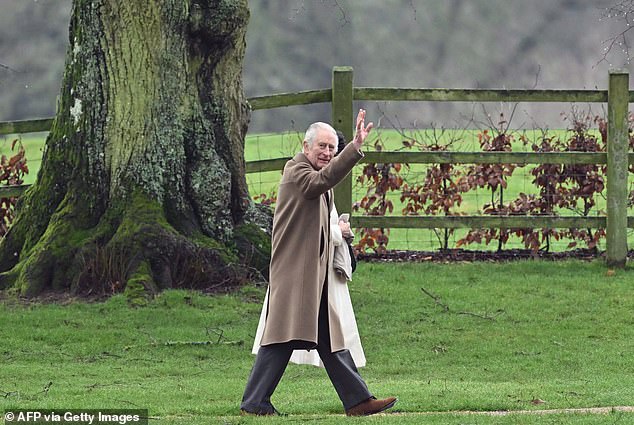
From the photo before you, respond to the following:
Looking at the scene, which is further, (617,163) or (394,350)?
(617,163)

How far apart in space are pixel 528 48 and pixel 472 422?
42542mm

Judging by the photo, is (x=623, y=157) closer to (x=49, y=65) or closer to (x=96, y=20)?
(x=96, y=20)

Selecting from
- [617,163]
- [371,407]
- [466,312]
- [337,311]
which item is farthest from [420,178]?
[371,407]

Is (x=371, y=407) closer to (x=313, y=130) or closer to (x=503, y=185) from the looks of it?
(x=313, y=130)

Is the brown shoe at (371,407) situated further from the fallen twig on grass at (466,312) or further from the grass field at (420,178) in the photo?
the grass field at (420,178)

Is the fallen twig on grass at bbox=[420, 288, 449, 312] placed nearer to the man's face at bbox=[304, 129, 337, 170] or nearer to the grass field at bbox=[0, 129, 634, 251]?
the grass field at bbox=[0, 129, 634, 251]

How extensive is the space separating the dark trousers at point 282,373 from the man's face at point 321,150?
75cm

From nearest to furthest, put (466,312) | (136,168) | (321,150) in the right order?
(321,150), (466,312), (136,168)

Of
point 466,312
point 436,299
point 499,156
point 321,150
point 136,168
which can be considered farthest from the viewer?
point 499,156

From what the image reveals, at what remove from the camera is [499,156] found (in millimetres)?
13305

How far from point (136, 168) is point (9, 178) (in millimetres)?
2980

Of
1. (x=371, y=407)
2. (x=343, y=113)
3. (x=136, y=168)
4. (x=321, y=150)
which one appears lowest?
(x=371, y=407)

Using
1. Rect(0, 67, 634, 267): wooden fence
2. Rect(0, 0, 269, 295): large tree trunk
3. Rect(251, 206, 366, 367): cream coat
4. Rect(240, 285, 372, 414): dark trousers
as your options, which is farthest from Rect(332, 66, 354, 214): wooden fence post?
Rect(240, 285, 372, 414): dark trousers

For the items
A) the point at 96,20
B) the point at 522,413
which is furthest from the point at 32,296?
the point at 522,413
